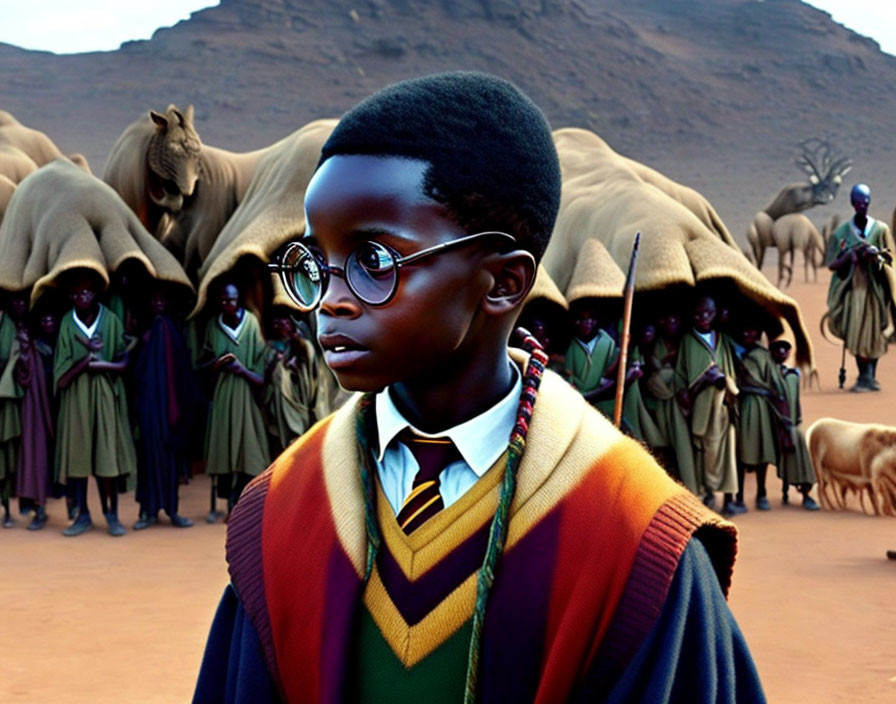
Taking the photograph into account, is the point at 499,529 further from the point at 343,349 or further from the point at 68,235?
the point at 68,235

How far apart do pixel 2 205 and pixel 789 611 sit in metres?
8.76

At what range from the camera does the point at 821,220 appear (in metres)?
50.4

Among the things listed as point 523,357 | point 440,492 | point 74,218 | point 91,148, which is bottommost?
point 91,148

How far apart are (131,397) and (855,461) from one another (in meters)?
5.31

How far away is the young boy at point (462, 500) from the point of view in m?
1.67

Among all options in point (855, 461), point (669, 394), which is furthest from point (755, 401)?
point (855, 461)

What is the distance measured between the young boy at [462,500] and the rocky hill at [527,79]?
49.6 meters

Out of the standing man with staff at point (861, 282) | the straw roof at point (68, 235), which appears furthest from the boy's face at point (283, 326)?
the standing man with staff at point (861, 282)

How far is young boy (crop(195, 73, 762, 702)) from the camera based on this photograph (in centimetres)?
167

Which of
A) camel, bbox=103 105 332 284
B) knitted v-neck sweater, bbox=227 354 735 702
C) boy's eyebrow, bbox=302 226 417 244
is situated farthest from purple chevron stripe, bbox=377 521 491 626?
camel, bbox=103 105 332 284

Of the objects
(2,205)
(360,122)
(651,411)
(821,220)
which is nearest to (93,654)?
(651,411)

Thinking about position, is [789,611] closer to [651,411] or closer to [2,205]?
[651,411]

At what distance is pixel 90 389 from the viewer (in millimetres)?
9359

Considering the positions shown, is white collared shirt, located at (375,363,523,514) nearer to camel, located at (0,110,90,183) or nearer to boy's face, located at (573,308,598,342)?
boy's face, located at (573,308,598,342)
